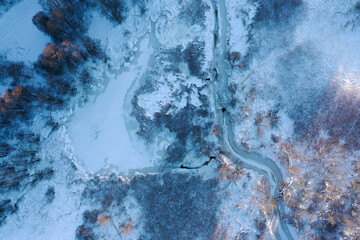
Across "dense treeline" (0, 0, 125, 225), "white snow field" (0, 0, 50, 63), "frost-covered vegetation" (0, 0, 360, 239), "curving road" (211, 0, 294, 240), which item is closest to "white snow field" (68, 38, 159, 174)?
"frost-covered vegetation" (0, 0, 360, 239)

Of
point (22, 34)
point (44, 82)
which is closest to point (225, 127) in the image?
point (44, 82)

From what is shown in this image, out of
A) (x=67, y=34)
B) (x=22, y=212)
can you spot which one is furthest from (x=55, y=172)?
(x=67, y=34)

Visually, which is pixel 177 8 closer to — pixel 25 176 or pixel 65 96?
pixel 65 96

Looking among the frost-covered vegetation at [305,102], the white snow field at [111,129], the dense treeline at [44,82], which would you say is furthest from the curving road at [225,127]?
the dense treeline at [44,82]

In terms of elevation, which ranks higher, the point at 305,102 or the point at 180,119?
the point at 180,119

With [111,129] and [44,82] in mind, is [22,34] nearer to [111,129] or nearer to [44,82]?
[44,82]

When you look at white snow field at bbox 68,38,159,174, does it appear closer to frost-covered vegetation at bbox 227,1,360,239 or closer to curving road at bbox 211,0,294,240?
curving road at bbox 211,0,294,240
